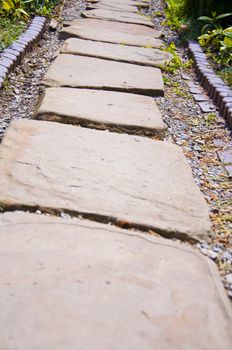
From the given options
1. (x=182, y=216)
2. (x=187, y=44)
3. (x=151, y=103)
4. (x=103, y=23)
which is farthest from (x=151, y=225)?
(x=103, y=23)

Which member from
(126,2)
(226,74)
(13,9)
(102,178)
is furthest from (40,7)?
(102,178)

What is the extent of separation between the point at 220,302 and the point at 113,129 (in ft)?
4.63

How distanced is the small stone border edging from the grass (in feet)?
0.14

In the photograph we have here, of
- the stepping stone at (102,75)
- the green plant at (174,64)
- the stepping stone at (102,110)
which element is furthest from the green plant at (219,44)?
the stepping stone at (102,110)

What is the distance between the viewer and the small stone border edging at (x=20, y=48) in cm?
322

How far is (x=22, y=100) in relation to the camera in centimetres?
300

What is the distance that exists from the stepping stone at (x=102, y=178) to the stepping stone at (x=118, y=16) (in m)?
3.15

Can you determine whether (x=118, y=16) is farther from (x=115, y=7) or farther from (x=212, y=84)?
(x=212, y=84)

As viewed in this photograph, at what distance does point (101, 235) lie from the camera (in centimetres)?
163

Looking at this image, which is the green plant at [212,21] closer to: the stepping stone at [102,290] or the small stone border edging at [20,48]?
the small stone border edging at [20,48]

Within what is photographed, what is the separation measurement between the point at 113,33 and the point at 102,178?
9.68ft

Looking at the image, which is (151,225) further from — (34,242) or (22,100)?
(22,100)

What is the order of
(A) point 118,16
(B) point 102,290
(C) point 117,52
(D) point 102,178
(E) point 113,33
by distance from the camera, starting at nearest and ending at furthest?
(B) point 102,290, (D) point 102,178, (C) point 117,52, (E) point 113,33, (A) point 118,16

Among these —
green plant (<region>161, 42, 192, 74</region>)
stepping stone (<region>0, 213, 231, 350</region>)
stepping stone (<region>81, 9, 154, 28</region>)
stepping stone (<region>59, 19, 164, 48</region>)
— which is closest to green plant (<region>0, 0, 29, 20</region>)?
stepping stone (<region>59, 19, 164, 48</region>)
